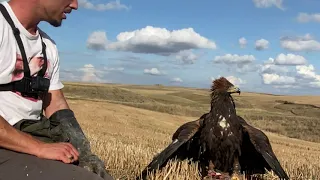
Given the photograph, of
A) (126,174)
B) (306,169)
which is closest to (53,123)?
(126,174)

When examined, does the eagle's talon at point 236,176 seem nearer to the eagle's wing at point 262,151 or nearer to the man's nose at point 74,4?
the eagle's wing at point 262,151

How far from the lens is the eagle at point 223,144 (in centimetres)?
678

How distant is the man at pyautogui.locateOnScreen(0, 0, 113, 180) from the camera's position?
9.93ft

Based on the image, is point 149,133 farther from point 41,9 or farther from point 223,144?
point 41,9

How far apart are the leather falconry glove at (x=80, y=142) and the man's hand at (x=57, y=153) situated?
0.23 meters

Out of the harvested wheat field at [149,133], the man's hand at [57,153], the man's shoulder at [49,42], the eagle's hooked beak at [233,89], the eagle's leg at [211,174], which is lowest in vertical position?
the harvested wheat field at [149,133]

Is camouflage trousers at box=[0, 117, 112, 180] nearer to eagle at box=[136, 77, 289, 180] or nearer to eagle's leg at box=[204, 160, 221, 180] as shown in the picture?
eagle at box=[136, 77, 289, 180]

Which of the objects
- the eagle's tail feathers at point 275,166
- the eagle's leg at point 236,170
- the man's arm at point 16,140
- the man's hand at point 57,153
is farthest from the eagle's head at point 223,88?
the man's arm at point 16,140

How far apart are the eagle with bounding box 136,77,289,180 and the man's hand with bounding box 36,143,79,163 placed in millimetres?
3352

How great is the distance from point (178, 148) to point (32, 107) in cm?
360

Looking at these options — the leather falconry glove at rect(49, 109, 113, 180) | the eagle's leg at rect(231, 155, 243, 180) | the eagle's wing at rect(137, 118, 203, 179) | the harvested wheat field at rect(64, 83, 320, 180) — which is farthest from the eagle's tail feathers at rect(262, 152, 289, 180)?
the leather falconry glove at rect(49, 109, 113, 180)

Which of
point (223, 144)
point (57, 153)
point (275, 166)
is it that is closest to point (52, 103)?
point (57, 153)

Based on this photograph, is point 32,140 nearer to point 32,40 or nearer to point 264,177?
point 32,40

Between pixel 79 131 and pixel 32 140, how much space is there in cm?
76
